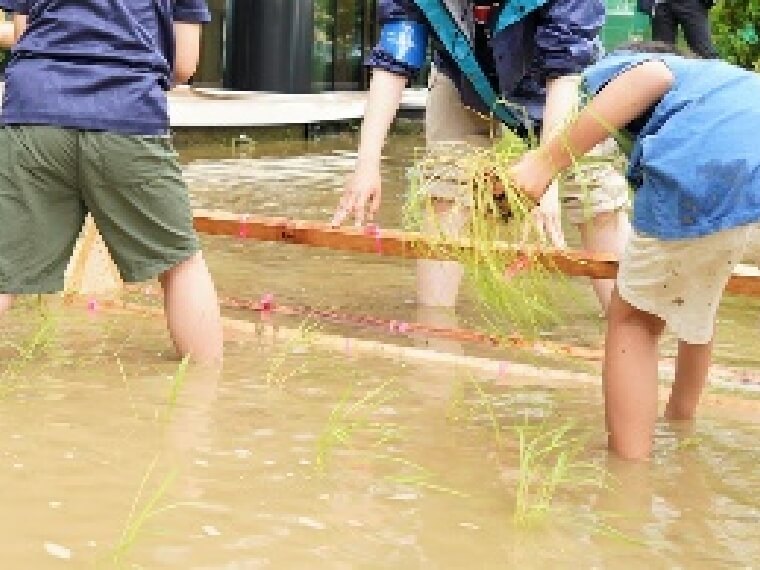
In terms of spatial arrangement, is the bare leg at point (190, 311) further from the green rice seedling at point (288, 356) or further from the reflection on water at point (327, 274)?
the reflection on water at point (327, 274)

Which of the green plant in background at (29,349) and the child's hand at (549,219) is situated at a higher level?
the child's hand at (549,219)

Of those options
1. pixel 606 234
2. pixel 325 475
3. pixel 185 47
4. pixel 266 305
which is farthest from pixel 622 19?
pixel 325 475

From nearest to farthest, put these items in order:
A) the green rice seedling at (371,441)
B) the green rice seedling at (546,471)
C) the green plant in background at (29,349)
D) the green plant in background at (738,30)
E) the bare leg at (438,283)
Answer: the green rice seedling at (546,471), the green rice seedling at (371,441), the green plant in background at (29,349), the bare leg at (438,283), the green plant in background at (738,30)

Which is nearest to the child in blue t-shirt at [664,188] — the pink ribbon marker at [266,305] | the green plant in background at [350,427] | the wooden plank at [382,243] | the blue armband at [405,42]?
the wooden plank at [382,243]

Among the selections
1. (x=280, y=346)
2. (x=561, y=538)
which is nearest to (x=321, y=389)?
(x=280, y=346)

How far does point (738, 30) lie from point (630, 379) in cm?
1141

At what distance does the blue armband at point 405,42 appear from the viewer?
4875mm

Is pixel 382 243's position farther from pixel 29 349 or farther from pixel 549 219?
pixel 29 349

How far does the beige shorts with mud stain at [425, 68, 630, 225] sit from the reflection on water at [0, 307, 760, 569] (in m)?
0.60

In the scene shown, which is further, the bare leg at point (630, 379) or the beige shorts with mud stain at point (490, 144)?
the beige shorts with mud stain at point (490, 144)

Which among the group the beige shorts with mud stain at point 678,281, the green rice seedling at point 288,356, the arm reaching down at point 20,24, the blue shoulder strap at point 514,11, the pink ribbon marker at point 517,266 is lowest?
the green rice seedling at point 288,356

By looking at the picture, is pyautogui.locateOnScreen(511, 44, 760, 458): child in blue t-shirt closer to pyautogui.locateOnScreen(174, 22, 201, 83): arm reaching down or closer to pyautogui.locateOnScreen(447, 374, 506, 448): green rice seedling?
pyautogui.locateOnScreen(447, 374, 506, 448): green rice seedling

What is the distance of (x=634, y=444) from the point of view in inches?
139

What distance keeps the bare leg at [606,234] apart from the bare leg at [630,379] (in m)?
1.75
